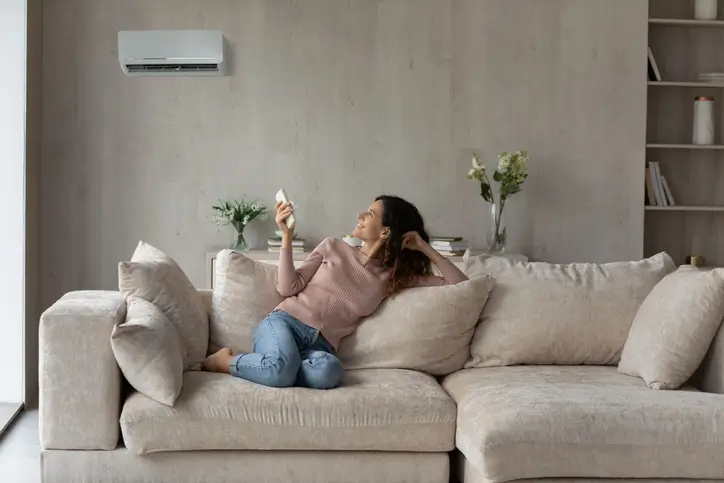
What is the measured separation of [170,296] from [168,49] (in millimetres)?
2012

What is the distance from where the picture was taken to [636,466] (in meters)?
3.00

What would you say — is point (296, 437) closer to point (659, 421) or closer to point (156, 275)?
point (156, 275)

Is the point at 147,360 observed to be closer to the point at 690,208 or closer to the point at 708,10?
the point at 690,208

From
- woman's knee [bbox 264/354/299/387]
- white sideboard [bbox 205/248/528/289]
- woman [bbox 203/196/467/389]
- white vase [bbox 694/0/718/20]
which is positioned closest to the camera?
woman's knee [bbox 264/354/299/387]

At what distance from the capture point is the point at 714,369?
3498 mm

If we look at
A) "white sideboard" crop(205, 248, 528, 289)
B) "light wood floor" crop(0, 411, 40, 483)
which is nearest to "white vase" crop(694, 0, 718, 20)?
"white sideboard" crop(205, 248, 528, 289)

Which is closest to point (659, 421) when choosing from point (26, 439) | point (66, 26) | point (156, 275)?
point (156, 275)

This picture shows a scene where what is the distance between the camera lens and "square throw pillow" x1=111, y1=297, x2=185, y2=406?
3.11m

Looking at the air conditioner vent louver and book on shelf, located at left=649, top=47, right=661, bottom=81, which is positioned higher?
book on shelf, located at left=649, top=47, right=661, bottom=81

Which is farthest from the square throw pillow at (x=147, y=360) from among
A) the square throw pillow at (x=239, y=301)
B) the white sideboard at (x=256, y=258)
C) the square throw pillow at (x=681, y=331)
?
the white sideboard at (x=256, y=258)

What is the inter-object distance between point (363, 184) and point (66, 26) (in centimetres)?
180

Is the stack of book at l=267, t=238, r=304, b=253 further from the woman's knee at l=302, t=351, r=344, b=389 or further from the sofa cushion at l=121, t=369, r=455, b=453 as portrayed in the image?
the sofa cushion at l=121, t=369, r=455, b=453

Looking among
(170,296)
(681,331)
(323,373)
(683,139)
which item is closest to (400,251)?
A: (323,373)

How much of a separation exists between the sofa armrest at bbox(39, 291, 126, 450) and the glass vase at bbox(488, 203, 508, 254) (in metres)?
2.66
